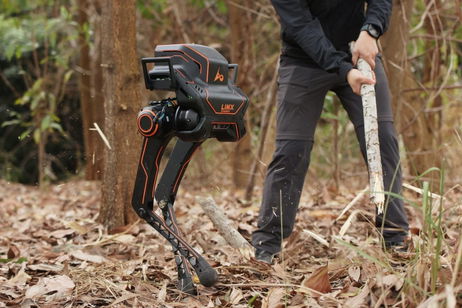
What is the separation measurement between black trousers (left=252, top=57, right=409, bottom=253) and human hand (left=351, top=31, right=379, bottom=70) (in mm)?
246

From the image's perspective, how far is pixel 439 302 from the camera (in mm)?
2041

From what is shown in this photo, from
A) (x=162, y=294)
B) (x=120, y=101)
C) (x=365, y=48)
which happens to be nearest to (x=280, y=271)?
(x=162, y=294)

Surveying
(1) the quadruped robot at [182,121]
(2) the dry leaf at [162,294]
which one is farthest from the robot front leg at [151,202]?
(2) the dry leaf at [162,294]

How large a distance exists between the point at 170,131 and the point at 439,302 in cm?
126

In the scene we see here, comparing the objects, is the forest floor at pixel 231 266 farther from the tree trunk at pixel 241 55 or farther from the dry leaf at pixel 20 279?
the tree trunk at pixel 241 55

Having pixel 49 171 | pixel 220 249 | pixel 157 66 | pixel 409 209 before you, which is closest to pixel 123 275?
pixel 220 249

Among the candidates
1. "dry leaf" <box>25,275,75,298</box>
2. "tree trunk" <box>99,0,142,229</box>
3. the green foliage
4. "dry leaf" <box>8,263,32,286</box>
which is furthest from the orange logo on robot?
the green foliage

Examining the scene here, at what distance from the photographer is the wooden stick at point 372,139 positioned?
2.82 metres

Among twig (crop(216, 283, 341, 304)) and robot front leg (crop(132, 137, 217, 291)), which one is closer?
twig (crop(216, 283, 341, 304))

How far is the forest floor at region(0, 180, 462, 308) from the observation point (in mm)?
2260

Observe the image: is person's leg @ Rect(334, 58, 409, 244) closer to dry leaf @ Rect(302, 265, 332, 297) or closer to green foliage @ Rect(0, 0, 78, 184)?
dry leaf @ Rect(302, 265, 332, 297)

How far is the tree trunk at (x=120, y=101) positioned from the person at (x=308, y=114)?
1095 mm

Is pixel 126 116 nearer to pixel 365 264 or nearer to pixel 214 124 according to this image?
pixel 214 124

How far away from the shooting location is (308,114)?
354cm
